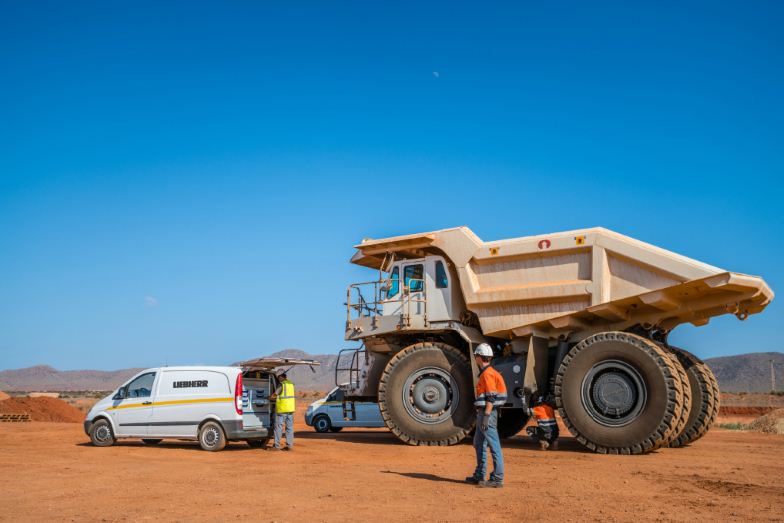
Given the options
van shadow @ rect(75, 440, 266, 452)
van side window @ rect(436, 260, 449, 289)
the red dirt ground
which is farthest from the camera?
van side window @ rect(436, 260, 449, 289)

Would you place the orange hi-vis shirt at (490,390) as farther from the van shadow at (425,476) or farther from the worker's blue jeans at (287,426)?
the worker's blue jeans at (287,426)

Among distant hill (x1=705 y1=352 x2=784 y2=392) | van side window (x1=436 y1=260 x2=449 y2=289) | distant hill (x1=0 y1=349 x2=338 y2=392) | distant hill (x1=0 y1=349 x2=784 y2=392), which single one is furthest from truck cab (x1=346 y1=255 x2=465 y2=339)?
distant hill (x1=0 y1=349 x2=338 y2=392)

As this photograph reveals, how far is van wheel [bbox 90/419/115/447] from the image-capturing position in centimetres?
1655

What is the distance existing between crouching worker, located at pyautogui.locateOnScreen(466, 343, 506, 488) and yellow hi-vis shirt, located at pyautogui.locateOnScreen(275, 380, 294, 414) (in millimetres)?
6442

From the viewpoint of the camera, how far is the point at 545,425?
49.2 ft

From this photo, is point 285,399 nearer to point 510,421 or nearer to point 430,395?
point 430,395

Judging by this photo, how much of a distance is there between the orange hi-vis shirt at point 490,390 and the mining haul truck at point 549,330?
15.3ft

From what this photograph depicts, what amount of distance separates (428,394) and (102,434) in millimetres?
7648

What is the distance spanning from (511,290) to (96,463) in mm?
8917

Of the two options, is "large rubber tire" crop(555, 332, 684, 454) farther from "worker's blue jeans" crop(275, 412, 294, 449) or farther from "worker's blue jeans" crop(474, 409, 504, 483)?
"worker's blue jeans" crop(275, 412, 294, 449)

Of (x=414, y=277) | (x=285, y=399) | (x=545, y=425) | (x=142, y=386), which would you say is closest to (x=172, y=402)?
(x=142, y=386)

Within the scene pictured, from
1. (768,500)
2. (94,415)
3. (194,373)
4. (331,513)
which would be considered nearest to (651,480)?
(768,500)

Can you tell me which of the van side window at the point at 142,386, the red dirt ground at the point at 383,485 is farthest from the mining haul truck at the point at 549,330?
the van side window at the point at 142,386

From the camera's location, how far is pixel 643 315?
14766 mm
